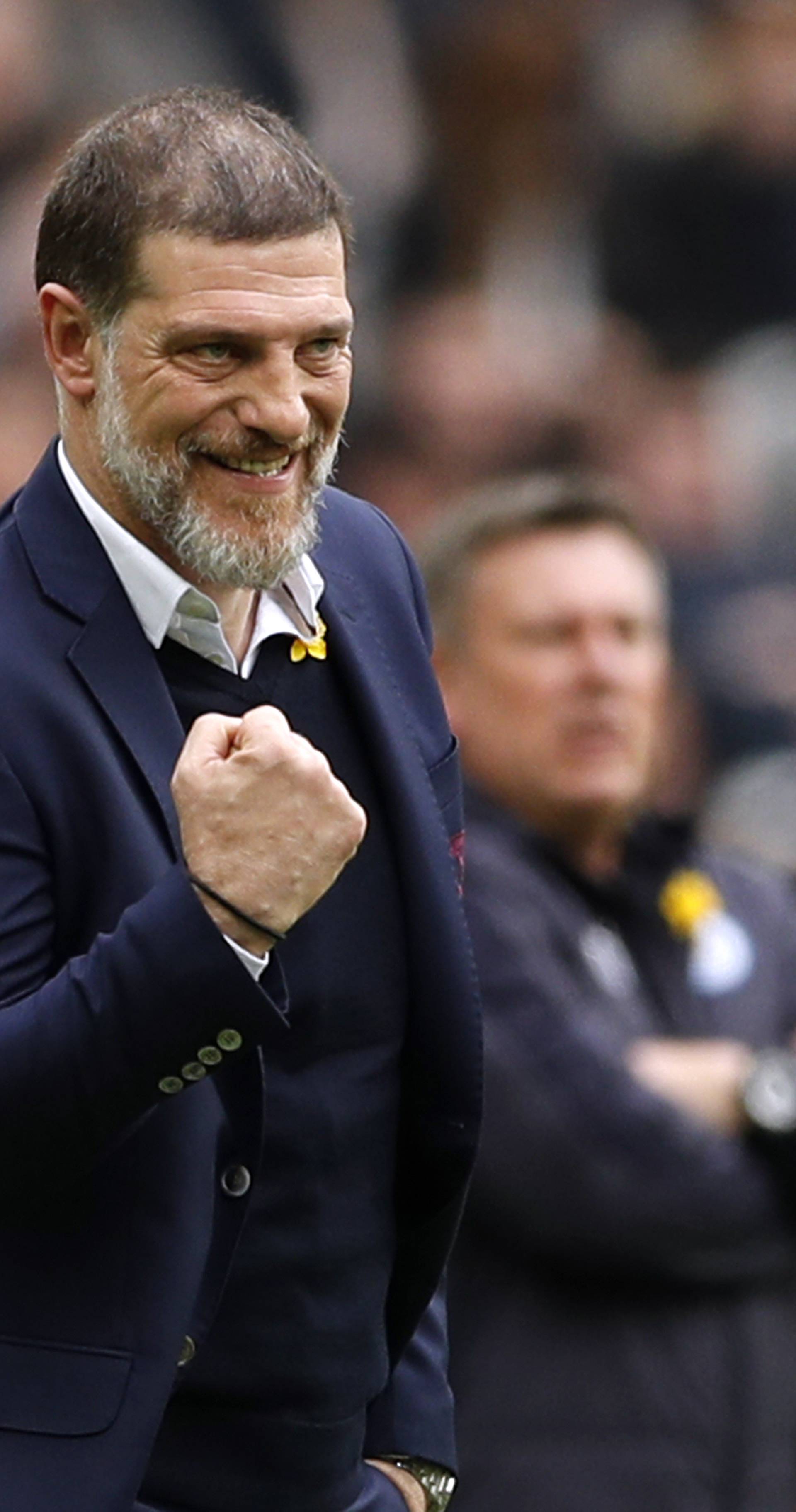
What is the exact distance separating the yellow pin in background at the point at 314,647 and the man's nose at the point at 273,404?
28 centimetres

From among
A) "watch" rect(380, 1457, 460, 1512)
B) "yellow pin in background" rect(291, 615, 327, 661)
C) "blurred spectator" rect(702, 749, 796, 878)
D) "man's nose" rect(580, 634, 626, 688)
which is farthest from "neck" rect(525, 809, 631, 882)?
"blurred spectator" rect(702, 749, 796, 878)

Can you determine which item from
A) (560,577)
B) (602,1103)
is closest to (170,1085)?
(602,1103)

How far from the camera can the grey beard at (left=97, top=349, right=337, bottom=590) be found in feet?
7.97

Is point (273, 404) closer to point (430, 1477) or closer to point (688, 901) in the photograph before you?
point (430, 1477)

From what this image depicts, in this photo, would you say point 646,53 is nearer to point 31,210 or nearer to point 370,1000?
point 31,210

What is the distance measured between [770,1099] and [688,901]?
0.40 metres

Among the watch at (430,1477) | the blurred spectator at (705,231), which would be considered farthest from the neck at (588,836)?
the blurred spectator at (705,231)

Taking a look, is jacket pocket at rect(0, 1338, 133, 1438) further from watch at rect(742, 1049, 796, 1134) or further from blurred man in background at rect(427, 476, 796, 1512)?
watch at rect(742, 1049, 796, 1134)

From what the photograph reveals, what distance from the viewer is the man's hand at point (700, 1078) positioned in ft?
13.6

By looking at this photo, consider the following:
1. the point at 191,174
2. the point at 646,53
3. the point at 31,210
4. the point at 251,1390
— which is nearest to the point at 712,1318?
the point at 251,1390

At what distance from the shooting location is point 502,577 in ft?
15.0

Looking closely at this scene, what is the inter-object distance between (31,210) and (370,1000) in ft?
14.2

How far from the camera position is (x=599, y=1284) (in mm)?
4055

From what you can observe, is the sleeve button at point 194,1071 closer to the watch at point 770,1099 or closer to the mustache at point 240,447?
the mustache at point 240,447
